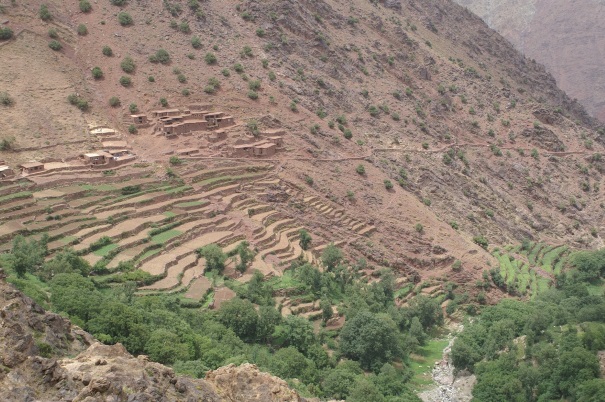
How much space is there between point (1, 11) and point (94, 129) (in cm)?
1663

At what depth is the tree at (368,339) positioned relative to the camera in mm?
32500

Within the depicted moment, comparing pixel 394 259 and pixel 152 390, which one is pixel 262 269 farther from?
pixel 152 390

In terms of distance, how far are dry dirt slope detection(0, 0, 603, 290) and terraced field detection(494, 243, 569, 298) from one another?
5.96ft

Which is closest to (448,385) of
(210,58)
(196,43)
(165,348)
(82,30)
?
(165,348)

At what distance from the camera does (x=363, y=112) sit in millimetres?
63469

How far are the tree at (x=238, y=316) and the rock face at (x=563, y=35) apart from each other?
12047 centimetres

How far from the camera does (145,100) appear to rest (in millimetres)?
52500

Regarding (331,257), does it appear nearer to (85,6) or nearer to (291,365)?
(291,365)

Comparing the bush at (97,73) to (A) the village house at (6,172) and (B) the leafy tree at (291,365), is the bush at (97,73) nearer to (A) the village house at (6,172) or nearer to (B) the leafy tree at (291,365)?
(A) the village house at (6,172)

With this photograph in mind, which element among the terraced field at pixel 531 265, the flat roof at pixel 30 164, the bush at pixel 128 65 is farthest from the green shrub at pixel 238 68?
the terraced field at pixel 531 265

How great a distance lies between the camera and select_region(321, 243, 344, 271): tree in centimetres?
4047

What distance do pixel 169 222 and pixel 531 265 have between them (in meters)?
32.3

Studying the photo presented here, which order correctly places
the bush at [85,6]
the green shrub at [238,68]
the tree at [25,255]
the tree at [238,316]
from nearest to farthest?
the tree at [25,255] → the tree at [238,316] → the green shrub at [238,68] → the bush at [85,6]

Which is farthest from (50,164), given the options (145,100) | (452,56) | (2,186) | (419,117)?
(452,56)
